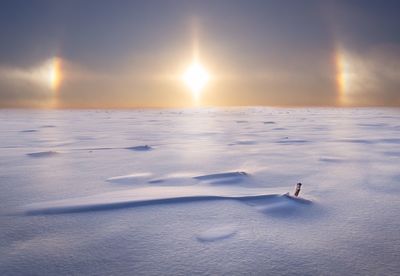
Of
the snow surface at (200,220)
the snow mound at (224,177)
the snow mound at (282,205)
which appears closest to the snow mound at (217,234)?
the snow surface at (200,220)

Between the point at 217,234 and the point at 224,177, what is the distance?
5.50ft

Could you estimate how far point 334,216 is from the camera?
2166 mm

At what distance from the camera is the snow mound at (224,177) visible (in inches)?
130

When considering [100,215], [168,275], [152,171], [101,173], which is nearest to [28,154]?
[101,173]

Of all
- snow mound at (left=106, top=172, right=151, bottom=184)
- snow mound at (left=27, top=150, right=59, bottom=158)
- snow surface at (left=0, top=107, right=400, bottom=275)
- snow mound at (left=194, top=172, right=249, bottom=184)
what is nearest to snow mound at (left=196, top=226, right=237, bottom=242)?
snow surface at (left=0, top=107, right=400, bottom=275)

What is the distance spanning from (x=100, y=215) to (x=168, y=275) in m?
0.99

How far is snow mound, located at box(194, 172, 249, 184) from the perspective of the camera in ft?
10.9

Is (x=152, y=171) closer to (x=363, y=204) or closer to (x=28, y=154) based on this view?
(x=363, y=204)

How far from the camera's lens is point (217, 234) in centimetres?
185

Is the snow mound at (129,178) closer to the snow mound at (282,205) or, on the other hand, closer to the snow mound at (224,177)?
the snow mound at (224,177)

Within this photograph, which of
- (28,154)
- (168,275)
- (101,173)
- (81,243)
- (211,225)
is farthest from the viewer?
(28,154)

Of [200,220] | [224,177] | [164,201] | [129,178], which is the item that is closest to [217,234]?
[200,220]

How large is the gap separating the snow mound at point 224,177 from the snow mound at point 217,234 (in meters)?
1.33

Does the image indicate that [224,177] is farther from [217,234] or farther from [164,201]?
[217,234]
